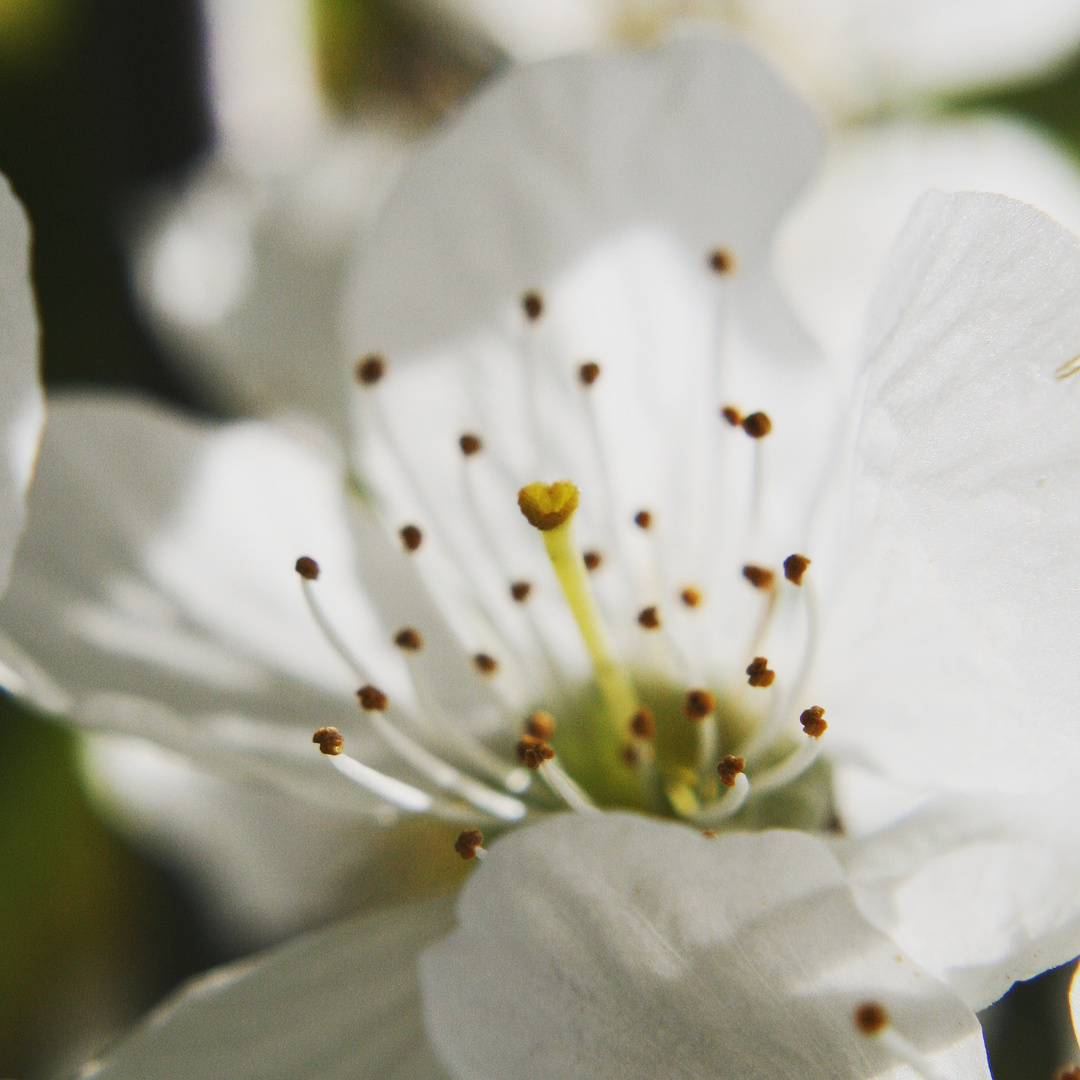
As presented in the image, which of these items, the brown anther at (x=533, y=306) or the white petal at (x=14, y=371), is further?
the brown anther at (x=533, y=306)

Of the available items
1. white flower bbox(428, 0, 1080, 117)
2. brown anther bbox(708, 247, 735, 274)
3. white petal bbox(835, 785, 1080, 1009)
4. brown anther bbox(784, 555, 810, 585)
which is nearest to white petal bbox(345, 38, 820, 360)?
brown anther bbox(708, 247, 735, 274)

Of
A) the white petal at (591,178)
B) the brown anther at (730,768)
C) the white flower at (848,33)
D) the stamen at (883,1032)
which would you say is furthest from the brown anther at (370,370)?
the white flower at (848,33)

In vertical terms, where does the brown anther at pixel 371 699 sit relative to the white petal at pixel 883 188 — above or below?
below

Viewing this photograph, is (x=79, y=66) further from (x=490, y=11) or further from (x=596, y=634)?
(x=596, y=634)

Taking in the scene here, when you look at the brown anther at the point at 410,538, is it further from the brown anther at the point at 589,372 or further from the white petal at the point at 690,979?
the white petal at the point at 690,979

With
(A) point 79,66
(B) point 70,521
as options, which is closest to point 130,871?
(B) point 70,521

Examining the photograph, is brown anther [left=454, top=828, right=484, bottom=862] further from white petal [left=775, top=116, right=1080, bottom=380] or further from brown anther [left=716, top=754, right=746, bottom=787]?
white petal [left=775, top=116, right=1080, bottom=380]

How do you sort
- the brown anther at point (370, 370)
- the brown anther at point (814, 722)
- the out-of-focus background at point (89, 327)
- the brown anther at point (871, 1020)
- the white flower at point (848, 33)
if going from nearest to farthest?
the brown anther at point (871, 1020) < the brown anther at point (814, 722) < the brown anther at point (370, 370) < the out-of-focus background at point (89, 327) < the white flower at point (848, 33)
